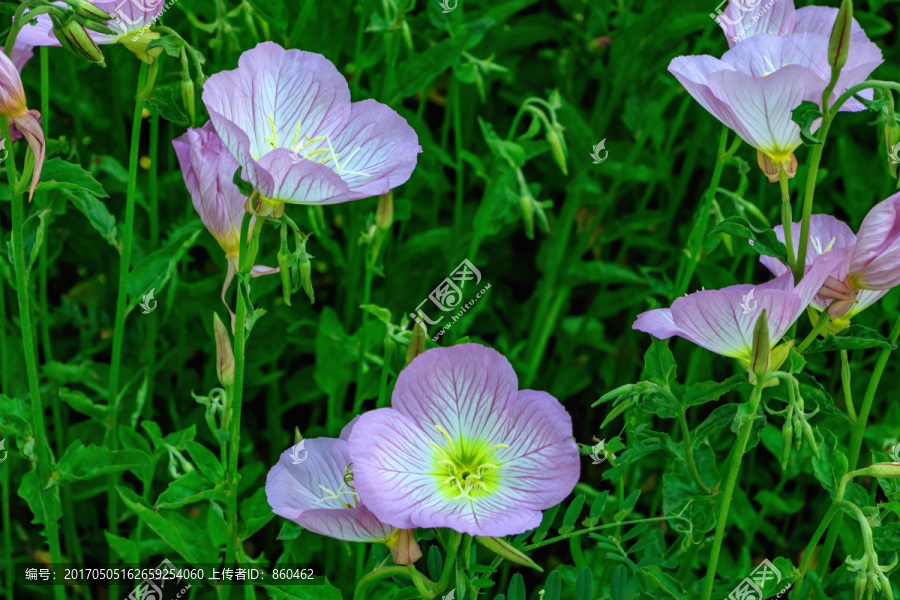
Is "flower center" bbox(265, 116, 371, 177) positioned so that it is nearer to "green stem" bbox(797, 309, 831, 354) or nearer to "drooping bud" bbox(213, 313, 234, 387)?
"drooping bud" bbox(213, 313, 234, 387)

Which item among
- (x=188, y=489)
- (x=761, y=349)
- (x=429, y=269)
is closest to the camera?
(x=761, y=349)

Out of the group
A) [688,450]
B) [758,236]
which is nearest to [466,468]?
[688,450]

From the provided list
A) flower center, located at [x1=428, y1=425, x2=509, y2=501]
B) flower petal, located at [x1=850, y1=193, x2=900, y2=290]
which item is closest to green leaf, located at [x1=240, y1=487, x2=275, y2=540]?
flower center, located at [x1=428, y1=425, x2=509, y2=501]

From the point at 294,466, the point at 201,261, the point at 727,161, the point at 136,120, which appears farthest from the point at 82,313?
the point at 727,161

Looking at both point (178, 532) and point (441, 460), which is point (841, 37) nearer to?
point (441, 460)

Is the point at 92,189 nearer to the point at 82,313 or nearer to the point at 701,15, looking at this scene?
the point at 82,313

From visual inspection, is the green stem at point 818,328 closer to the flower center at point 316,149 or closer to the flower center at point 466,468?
the flower center at point 466,468
